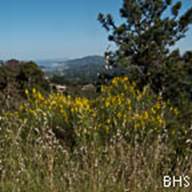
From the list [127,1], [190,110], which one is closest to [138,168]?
[190,110]

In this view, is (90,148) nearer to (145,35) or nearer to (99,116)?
(99,116)

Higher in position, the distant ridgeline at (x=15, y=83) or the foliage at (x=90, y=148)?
the distant ridgeline at (x=15, y=83)

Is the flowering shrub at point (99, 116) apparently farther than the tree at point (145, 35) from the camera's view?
No

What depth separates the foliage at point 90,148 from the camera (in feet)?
9.52

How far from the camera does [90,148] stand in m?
3.48

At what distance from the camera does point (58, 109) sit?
4680 millimetres

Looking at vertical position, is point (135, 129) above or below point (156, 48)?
below

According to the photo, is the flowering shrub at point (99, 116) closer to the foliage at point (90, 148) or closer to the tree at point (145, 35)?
the foliage at point (90, 148)

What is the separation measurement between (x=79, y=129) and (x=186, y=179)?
1101mm

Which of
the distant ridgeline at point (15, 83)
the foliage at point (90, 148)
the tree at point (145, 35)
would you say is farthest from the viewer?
the tree at point (145, 35)

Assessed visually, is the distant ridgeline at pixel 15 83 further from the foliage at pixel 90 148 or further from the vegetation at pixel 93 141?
the foliage at pixel 90 148

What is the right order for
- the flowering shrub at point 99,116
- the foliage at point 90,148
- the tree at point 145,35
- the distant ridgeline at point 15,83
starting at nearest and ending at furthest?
the foliage at point 90,148
the flowering shrub at point 99,116
the distant ridgeline at point 15,83
the tree at point 145,35

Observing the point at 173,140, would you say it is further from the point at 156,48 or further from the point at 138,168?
the point at 156,48

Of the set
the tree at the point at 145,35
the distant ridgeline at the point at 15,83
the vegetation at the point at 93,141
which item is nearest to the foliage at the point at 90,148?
the vegetation at the point at 93,141
